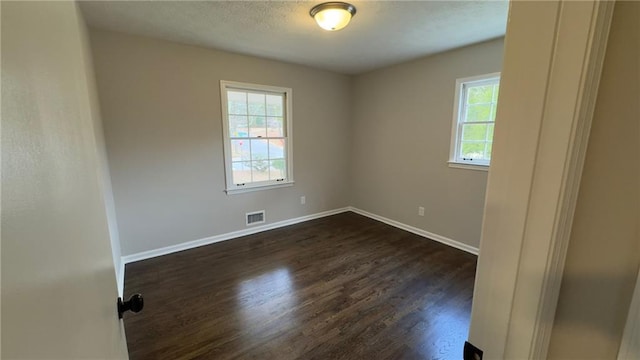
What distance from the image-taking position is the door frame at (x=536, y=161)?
1.42ft

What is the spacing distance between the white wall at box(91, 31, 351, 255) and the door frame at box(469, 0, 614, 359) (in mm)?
3269

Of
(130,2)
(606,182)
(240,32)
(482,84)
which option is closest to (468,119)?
(482,84)

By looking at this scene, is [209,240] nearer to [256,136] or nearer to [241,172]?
[241,172]

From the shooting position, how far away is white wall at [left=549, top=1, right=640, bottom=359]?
1.45 feet

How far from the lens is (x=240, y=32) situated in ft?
8.65

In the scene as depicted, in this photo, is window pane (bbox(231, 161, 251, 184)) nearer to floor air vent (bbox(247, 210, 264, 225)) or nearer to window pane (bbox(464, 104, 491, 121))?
floor air vent (bbox(247, 210, 264, 225))

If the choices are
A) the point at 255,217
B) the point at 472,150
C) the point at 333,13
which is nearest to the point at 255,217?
the point at 255,217

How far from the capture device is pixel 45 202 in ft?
1.30

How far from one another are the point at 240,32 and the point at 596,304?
306 cm

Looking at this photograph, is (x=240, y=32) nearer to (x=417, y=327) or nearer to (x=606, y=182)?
(x=606, y=182)

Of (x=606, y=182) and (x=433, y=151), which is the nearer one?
(x=606, y=182)

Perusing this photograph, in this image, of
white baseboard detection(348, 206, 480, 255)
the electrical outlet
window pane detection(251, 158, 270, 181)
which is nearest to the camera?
the electrical outlet

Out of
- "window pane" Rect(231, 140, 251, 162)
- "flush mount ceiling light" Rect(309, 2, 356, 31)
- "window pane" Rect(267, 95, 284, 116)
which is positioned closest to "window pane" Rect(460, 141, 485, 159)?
"flush mount ceiling light" Rect(309, 2, 356, 31)

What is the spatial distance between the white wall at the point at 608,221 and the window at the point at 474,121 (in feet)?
9.27
